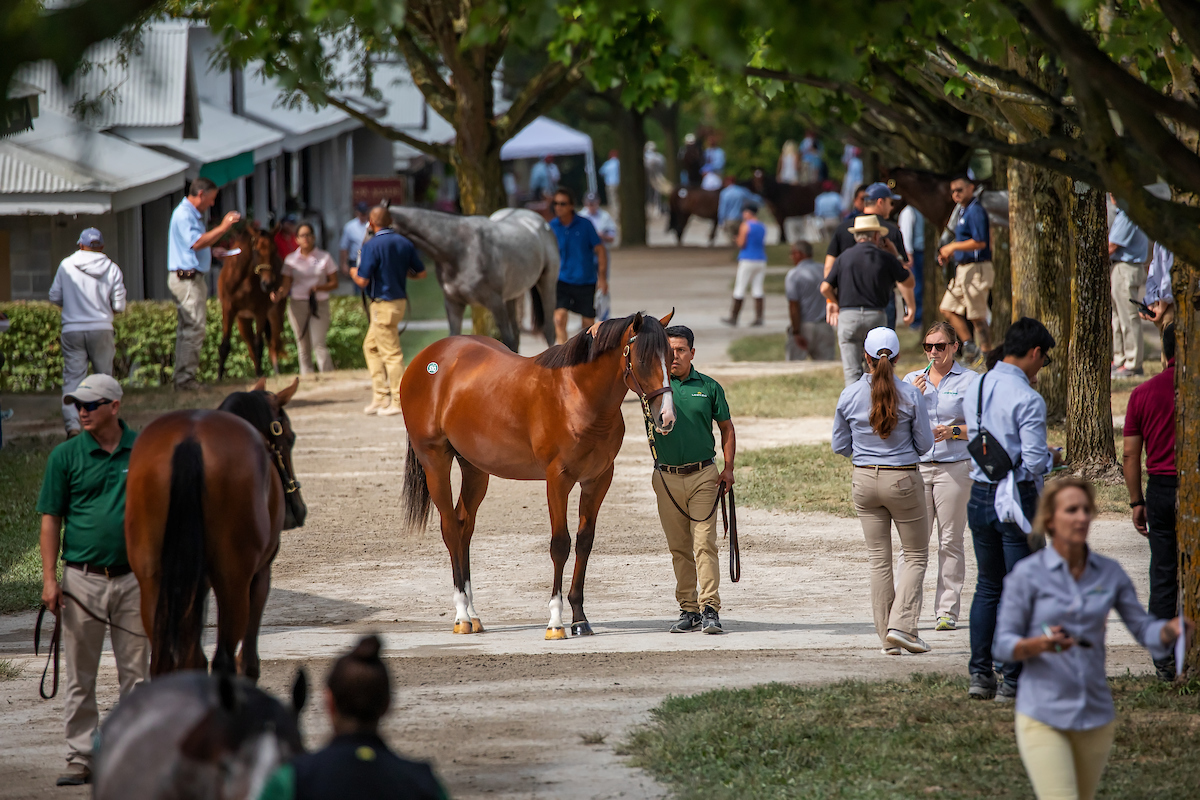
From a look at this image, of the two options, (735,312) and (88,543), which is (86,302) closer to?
(88,543)

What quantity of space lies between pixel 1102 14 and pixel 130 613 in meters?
6.76

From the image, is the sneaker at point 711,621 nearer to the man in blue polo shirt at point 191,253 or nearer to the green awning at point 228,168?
the man in blue polo shirt at point 191,253

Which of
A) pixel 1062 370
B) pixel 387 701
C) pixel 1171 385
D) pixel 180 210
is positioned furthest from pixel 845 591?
pixel 180 210

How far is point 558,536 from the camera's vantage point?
8.49 meters

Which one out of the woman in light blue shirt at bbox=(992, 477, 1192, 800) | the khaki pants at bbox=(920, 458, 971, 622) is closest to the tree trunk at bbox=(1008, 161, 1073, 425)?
the khaki pants at bbox=(920, 458, 971, 622)

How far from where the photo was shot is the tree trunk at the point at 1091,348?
38.8 ft

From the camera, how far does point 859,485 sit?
25.7ft

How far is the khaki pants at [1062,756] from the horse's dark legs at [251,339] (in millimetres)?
15601

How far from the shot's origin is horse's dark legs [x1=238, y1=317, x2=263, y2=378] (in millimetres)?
18750

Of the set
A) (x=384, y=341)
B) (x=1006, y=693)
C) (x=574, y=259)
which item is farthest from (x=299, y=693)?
(x=574, y=259)

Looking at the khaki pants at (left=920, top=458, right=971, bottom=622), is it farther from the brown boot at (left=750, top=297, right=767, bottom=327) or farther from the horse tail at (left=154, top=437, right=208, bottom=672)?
the brown boot at (left=750, top=297, right=767, bottom=327)

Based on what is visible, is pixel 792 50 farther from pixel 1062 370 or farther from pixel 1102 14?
pixel 1062 370

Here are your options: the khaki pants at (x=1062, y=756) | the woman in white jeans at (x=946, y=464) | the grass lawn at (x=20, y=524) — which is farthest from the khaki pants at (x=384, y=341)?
the khaki pants at (x=1062, y=756)

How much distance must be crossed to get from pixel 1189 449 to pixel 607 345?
10.9 ft
